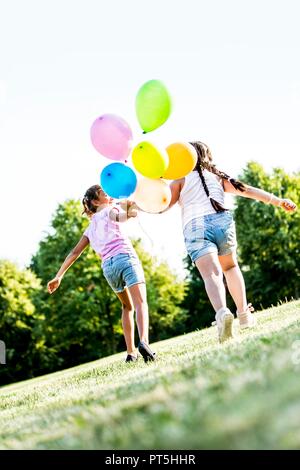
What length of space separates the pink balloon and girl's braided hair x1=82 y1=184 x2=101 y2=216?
75 centimetres

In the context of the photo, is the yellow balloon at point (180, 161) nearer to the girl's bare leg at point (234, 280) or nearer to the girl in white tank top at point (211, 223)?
the girl in white tank top at point (211, 223)

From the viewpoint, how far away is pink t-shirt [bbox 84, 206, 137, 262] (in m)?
5.91

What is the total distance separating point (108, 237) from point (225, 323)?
185 centimetres

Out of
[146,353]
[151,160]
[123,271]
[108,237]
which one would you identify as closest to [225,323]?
[146,353]

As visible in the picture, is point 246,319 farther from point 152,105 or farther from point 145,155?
point 152,105

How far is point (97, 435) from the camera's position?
6.56ft

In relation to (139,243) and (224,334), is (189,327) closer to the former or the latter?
(139,243)

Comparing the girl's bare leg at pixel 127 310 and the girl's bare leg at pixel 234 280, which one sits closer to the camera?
the girl's bare leg at pixel 234 280

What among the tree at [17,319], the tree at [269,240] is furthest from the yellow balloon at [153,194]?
the tree at [269,240]

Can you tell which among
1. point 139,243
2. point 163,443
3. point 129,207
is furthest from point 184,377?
point 139,243

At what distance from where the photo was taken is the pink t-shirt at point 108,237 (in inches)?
233

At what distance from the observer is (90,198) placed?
6.23 metres

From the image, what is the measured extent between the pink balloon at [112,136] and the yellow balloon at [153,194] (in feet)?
1.34

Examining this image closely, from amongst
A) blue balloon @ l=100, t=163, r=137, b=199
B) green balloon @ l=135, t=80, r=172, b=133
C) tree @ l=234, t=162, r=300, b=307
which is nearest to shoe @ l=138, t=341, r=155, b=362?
blue balloon @ l=100, t=163, r=137, b=199
